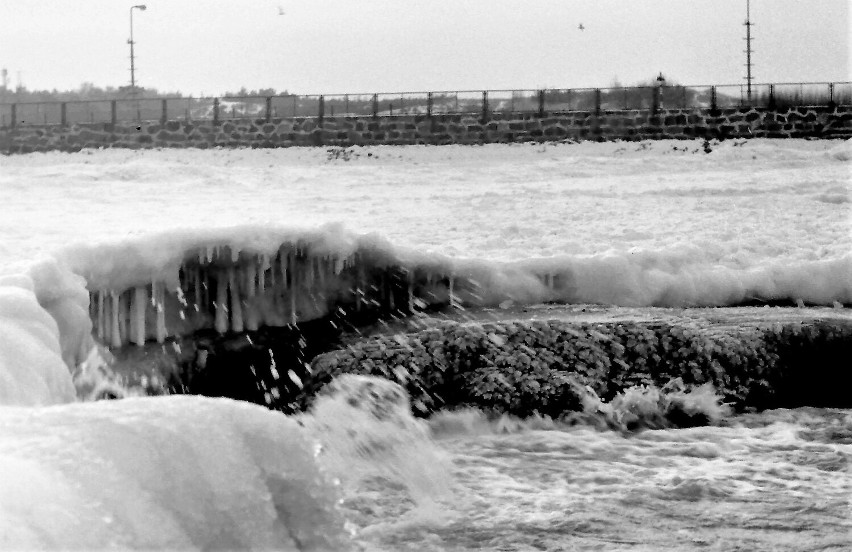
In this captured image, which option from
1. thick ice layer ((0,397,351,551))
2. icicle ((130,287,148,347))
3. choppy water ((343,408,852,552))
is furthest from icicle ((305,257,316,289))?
thick ice layer ((0,397,351,551))

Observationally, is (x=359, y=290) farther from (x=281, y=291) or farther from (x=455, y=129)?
(x=455, y=129)

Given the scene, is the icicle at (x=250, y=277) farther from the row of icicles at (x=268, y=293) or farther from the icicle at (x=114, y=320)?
the icicle at (x=114, y=320)

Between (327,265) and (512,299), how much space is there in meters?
1.10

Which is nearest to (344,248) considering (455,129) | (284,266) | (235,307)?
(284,266)

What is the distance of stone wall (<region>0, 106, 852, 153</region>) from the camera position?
860 inches

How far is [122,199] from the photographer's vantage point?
38.8 feet

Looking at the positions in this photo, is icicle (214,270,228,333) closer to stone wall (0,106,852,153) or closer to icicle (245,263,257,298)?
icicle (245,263,257,298)

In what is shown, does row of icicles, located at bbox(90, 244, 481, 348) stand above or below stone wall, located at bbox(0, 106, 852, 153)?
below

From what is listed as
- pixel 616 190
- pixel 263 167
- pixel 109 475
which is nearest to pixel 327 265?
pixel 109 475

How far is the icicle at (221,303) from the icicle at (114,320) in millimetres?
668

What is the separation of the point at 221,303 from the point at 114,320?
0.73 metres

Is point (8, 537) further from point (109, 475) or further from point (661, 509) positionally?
point (661, 509)

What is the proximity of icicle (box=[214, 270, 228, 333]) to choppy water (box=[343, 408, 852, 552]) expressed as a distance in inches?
61.4

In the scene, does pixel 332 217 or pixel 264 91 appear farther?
pixel 264 91
